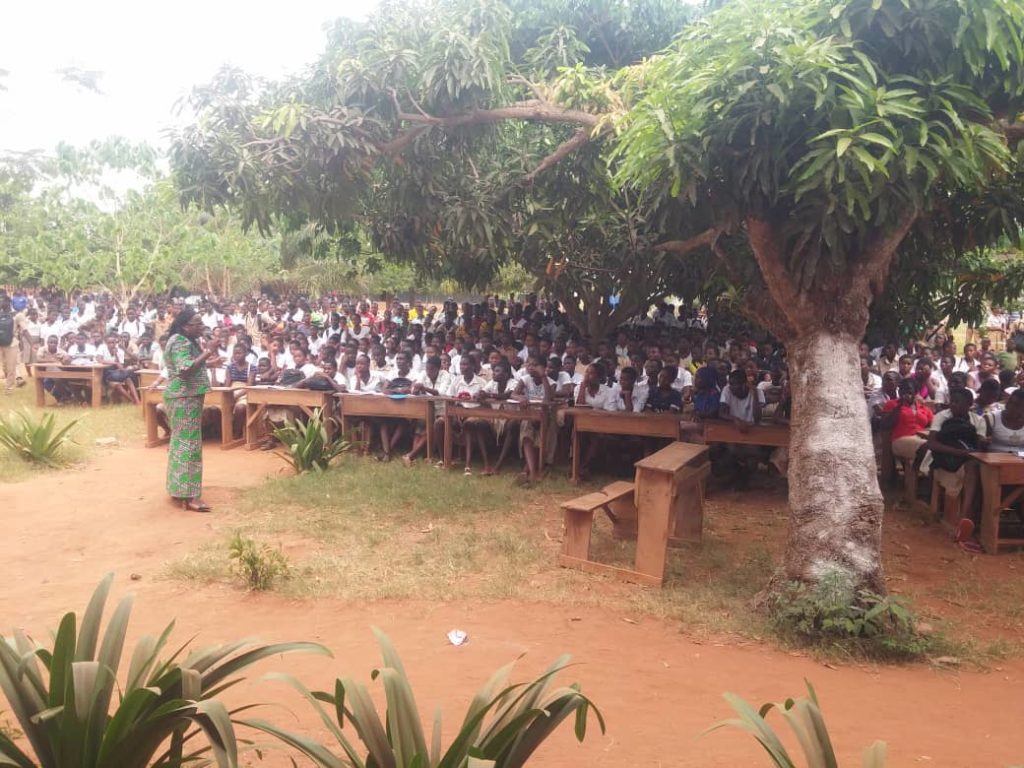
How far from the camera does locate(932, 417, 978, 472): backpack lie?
287 inches

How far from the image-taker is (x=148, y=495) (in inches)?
333

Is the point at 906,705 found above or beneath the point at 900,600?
beneath

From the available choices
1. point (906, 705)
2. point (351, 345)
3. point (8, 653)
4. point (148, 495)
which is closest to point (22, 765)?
point (8, 653)

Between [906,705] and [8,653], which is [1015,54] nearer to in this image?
[906,705]

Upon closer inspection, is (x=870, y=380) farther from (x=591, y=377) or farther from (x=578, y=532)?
(x=578, y=532)

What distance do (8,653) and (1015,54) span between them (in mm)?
5553

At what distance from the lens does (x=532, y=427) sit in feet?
30.9

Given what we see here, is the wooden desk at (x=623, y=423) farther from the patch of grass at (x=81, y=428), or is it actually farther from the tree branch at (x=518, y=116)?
the patch of grass at (x=81, y=428)

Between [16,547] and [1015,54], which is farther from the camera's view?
[16,547]

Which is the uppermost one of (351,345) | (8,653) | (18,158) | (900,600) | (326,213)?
(18,158)

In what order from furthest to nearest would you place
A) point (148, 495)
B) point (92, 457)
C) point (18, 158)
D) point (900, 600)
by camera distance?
point (18, 158) → point (92, 457) → point (148, 495) → point (900, 600)

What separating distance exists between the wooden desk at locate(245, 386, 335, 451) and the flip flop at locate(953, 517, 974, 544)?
22.3 feet

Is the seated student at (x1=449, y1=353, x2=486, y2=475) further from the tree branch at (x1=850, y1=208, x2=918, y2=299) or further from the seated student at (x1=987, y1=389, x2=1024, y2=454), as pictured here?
the seated student at (x1=987, y1=389, x2=1024, y2=454)

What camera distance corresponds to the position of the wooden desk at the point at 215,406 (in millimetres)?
11062
